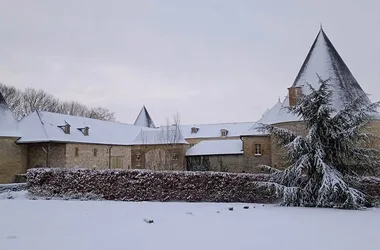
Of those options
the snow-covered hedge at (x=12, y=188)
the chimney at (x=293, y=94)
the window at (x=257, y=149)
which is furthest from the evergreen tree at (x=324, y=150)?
the snow-covered hedge at (x=12, y=188)

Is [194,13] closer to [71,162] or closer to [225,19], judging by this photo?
[225,19]

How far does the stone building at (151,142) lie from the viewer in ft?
70.0

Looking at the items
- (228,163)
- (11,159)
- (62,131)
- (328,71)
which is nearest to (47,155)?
(62,131)

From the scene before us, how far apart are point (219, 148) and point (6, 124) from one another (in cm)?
1697

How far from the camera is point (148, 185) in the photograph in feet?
52.9

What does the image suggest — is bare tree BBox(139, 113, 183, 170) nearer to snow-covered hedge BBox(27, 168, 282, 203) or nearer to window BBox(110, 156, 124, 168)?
window BBox(110, 156, 124, 168)

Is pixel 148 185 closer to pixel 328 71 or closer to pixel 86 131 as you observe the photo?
pixel 328 71

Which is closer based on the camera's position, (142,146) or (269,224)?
(269,224)

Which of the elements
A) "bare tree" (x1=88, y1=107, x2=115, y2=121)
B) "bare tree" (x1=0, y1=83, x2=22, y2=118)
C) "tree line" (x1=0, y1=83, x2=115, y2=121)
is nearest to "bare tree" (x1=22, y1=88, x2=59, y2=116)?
"tree line" (x1=0, y1=83, x2=115, y2=121)

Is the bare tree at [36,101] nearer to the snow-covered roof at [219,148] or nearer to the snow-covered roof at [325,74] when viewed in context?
the snow-covered roof at [219,148]

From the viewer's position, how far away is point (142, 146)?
3609 cm

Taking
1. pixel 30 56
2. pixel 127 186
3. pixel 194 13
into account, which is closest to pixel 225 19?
pixel 194 13

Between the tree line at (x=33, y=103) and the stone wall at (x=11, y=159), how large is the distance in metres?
17.4

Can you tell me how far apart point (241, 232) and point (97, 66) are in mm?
16525
